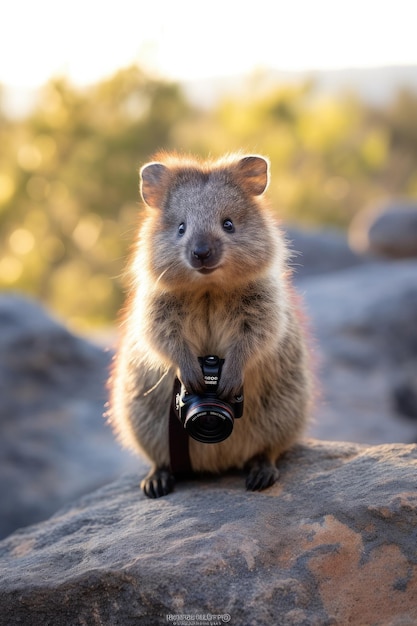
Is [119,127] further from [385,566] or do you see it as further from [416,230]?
[385,566]

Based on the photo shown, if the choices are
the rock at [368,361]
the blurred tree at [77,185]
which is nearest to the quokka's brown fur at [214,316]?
the rock at [368,361]

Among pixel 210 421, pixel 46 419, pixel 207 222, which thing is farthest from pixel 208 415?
pixel 46 419

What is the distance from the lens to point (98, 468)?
8117 millimetres

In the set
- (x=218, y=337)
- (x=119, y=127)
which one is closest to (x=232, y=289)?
(x=218, y=337)

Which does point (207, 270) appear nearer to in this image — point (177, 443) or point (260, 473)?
point (177, 443)

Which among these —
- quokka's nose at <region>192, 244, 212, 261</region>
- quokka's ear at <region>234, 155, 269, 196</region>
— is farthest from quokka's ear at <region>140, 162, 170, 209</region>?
quokka's nose at <region>192, 244, 212, 261</region>

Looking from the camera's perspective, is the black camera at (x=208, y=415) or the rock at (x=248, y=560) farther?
the black camera at (x=208, y=415)

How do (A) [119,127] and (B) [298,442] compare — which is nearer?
(B) [298,442]

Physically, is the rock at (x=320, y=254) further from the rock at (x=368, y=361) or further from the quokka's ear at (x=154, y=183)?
the quokka's ear at (x=154, y=183)

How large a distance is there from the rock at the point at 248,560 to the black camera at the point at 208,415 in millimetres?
Answer: 358

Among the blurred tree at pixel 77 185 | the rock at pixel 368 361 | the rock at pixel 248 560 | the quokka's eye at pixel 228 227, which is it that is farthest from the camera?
the blurred tree at pixel 77 185

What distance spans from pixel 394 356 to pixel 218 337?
5.78 meters

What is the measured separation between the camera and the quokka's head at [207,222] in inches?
154

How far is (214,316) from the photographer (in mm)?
4082
